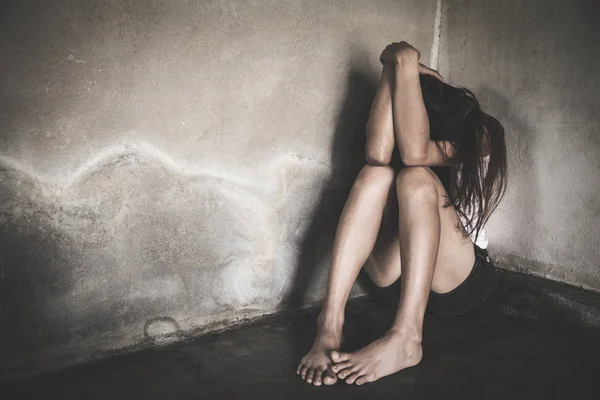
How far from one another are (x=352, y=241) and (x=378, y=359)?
17.1 inches

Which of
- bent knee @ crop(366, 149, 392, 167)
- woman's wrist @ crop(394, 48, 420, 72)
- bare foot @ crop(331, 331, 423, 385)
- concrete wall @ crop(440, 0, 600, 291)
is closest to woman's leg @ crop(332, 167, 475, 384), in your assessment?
bare foot @ crop(331, 331, 423, 385)

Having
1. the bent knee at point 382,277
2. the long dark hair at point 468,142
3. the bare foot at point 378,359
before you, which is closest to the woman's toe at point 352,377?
the bare foot at point 378,359

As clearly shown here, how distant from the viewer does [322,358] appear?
4.99 ft

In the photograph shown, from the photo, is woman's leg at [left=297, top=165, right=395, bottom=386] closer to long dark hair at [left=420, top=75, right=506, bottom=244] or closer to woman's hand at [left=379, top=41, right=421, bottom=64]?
long dark hair at [left=420, top=75, right=506, bottom=244]

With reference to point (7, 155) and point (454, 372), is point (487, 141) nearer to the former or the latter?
point (454, 372)

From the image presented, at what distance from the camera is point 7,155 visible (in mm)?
1409

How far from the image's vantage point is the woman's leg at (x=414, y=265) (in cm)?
147

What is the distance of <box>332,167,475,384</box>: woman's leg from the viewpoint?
1.47 meters

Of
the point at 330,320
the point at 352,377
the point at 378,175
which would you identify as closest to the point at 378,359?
the point at 352,377

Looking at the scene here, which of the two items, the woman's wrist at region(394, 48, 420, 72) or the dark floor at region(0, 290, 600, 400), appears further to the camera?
the woman's wrist at region(394, 48, 420, 72)

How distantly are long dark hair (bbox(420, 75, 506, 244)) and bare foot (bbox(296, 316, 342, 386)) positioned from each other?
2.30 ft

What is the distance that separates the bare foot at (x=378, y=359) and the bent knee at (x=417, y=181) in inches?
20.1

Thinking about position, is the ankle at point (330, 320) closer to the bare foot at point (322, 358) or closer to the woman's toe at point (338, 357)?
the bare foot at point (322, 358)

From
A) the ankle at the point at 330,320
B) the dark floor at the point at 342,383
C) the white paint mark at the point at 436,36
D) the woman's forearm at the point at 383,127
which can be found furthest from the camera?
the white paint mark at the point at 436,36
